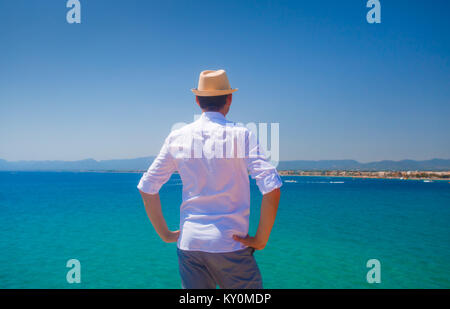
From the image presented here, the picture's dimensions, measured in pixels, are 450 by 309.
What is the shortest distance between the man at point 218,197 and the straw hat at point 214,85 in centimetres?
13

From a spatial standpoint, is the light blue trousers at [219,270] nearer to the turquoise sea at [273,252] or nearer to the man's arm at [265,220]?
the man's arm at [265,220]

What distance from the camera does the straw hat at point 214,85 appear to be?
1.85 meters

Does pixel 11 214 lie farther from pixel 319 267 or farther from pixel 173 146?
pixel 173 146

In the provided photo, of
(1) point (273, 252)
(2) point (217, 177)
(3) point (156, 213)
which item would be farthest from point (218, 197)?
(1) point (273, 252)

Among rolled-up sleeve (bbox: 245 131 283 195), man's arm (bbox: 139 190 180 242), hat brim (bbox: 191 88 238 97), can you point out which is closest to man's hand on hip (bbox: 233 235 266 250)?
rolled-up sleeve (bbox: 245 131 283 195)

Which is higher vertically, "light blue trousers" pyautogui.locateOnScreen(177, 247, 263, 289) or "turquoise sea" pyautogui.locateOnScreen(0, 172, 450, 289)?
"light blue trousers" pyautogui.locateOnScreen(177, 247, 263, 289)

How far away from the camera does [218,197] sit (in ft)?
5.51

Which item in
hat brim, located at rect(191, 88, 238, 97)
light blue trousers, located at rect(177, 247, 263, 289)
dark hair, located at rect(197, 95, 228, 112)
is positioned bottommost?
light blue trousers, located at rect(177, 247, 263, 289)

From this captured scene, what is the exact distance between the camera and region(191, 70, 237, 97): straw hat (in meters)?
1.85

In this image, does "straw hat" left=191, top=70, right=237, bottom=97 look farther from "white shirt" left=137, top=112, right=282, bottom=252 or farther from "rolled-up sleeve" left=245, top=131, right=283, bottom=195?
"rolled-up sleeve" left=245, top=131, right=283, bottom=195

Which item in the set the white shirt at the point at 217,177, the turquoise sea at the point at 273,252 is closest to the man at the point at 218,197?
the white shirt at the point at 217,177

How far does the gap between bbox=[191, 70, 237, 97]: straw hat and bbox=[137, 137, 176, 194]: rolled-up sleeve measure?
358mm
